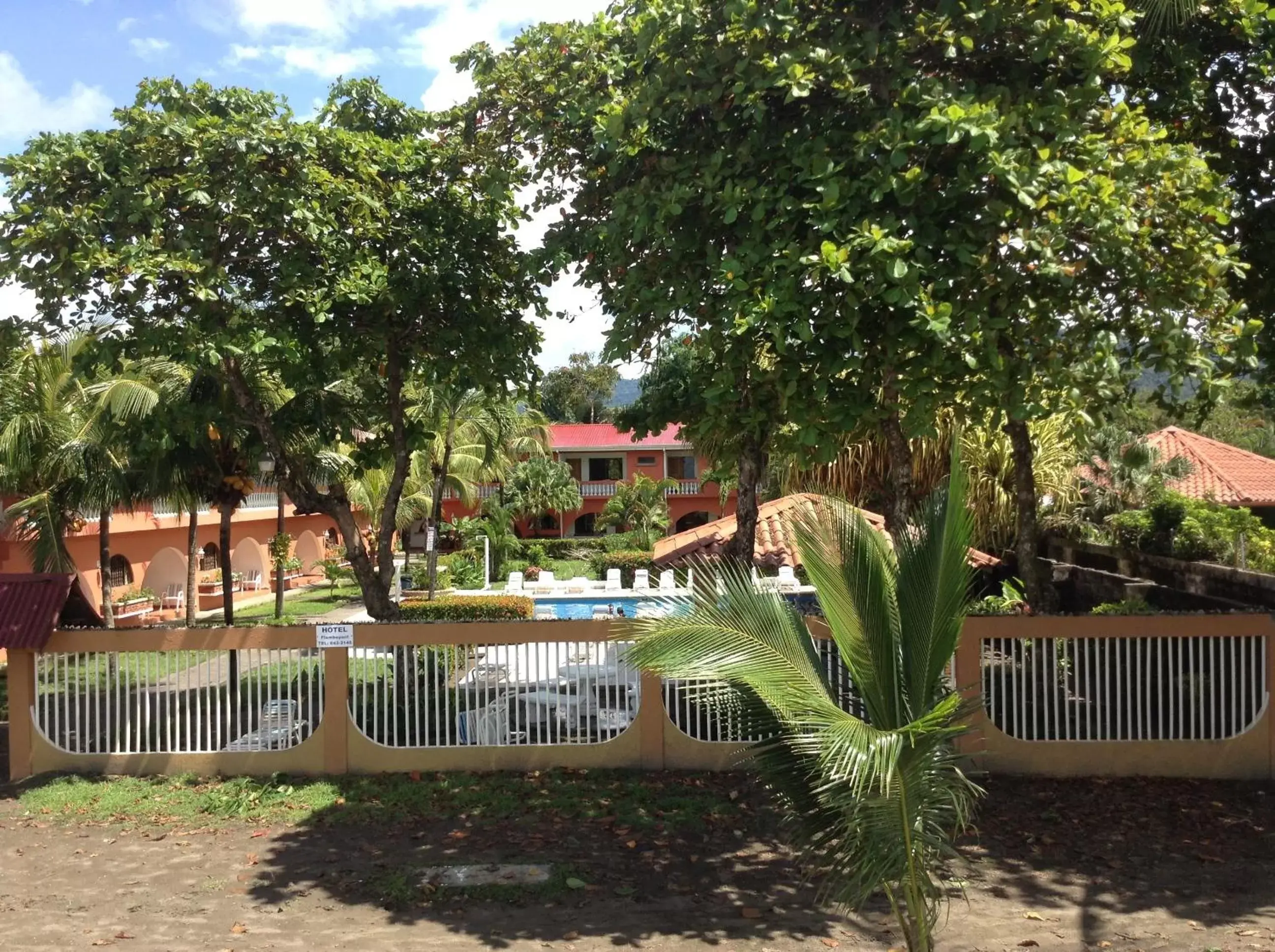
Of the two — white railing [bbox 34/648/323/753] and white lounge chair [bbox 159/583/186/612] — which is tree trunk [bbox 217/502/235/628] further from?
white lounge chair [bbox 159/583/186/612]

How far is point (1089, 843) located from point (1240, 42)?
20.7ft

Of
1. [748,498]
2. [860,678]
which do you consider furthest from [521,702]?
[860,678]

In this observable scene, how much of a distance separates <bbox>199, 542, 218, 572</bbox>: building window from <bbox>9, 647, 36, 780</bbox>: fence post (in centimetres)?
2024

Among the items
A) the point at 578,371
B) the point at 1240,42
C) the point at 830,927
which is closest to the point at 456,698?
the point at 830,927

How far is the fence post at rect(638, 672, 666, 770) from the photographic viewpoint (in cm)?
934

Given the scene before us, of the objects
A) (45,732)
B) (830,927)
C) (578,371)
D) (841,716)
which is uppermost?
(578,371)

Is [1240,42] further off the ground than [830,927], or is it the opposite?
[1240,42]

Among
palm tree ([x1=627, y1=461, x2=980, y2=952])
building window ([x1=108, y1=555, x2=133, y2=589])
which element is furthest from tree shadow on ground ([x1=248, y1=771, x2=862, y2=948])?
building window ([x1=108, y1=555, x2=133, y2=589])

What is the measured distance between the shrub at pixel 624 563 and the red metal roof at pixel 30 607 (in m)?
22.1

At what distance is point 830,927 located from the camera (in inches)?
241

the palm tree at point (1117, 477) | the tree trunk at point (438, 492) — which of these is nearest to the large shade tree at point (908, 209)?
the palm tree at point (1117, 477)

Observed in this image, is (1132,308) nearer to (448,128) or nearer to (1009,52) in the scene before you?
(1009,52)

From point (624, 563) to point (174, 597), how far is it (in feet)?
44.0

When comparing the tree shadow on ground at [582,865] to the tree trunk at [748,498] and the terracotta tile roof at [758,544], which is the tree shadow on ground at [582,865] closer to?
the tree trunk at [748,498]
